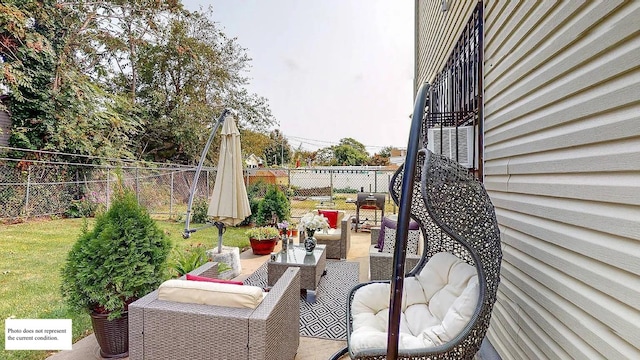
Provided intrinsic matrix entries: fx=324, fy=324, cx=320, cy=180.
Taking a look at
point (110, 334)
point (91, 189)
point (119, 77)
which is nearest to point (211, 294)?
point (110, 334)

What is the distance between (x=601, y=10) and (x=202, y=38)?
49.1ft

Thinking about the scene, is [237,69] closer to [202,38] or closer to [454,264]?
[202,38]

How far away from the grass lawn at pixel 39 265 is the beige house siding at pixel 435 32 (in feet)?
13.9

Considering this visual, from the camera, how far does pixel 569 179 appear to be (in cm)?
155

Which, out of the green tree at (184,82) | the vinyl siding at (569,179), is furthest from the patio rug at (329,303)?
the green tree at (184,82)

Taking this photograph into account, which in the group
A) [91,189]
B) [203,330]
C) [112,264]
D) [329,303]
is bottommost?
[329,303]

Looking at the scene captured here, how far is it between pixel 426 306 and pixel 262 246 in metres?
4.06

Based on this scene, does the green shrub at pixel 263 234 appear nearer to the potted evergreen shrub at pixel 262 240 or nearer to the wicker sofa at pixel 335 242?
the potted evergreen shrub at pixel 262 240

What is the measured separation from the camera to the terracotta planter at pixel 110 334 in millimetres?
2627

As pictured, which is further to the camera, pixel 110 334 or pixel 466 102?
pixel 466 102

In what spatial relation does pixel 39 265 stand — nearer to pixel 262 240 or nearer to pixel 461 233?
pixel 262 240

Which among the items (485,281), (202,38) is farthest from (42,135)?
(485,281)

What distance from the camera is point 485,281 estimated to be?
1.68 meters

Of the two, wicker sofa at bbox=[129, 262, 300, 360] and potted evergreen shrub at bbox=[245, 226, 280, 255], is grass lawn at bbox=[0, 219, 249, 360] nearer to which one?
potted evergreen shrub at bbox=[245, 226, 280, 255]
